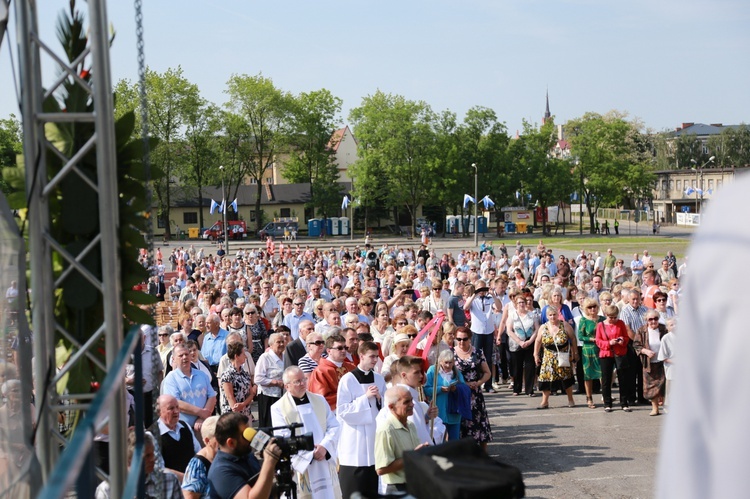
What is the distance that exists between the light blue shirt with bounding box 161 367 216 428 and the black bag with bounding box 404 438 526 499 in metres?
7.48

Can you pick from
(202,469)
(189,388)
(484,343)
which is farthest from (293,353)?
(484,343)

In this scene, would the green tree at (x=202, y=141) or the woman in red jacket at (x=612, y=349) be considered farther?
the green tree at (x=202, y=141)

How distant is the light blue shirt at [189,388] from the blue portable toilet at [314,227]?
67.0 meters

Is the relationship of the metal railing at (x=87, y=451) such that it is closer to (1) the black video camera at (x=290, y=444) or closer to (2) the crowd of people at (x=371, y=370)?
(2) the crowd of people at (x=371, y=370)

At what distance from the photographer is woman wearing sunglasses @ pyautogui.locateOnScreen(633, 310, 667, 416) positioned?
499 inches

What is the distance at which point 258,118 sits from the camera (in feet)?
255

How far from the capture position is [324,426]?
7773 mm

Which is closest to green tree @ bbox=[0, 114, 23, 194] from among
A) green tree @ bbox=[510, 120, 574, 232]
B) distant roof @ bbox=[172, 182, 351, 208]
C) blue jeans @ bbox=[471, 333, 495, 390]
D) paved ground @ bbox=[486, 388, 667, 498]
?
paved ground @ bbox=[486, 388, 667, 498]

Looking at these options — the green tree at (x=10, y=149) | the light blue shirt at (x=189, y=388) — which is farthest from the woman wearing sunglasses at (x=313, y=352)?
the green tree at (x=10, y=149)

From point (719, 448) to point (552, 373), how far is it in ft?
41.6

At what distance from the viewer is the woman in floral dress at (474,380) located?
10.1 meters

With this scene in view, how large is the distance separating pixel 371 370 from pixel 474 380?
7.64 ft

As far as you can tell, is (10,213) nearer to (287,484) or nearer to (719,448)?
(287,484)

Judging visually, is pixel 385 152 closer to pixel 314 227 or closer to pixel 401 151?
pixel 401 151
